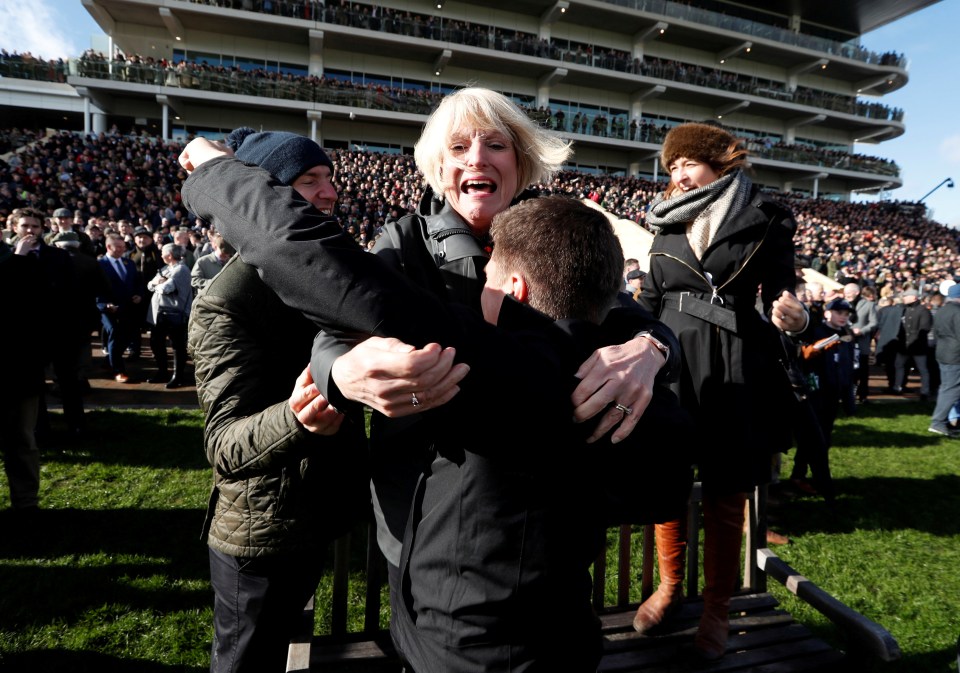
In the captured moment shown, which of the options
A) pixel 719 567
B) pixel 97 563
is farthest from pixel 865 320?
pixel 97 563

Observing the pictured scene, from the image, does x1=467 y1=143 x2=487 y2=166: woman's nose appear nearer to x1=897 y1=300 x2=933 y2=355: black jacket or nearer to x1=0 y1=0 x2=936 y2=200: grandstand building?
x1=897 y1=300 x2=933 y2=355: black jacket

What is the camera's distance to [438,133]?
1.73 m

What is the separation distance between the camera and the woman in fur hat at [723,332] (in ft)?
7.69

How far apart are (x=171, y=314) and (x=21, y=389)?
396cm

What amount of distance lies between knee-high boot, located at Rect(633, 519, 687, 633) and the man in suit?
7781mm

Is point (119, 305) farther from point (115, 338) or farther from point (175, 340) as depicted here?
point (175, 340)

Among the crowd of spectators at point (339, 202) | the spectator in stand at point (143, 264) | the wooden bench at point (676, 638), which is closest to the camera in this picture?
the wooden bench at point (676, 638)

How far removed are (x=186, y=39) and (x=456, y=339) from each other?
39725 millimetres

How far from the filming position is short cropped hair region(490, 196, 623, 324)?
3.76 ft

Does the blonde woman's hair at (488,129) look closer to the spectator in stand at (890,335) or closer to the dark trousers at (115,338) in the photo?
the dark trousers at (115,338)

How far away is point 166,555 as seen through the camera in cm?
366

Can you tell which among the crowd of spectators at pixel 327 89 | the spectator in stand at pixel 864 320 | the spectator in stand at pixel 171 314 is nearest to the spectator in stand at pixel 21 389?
the spectator in stand at pixel 171 314

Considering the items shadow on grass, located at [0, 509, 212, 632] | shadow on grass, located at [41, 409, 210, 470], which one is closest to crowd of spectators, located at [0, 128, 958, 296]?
shadow on grass, located at [41, 409, 210, 470]

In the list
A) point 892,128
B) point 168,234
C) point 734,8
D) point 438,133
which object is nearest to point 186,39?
point 168,234
